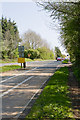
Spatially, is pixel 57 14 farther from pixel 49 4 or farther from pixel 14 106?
pixel 14 106

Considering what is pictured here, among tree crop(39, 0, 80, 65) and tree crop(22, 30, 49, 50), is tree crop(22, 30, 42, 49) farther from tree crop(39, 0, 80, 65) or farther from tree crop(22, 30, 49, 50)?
tree crop(39, 0, 80, 65)

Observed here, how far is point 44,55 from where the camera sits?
85.3 metres

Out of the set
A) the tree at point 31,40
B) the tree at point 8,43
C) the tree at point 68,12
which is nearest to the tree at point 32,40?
the tree at point 31,40

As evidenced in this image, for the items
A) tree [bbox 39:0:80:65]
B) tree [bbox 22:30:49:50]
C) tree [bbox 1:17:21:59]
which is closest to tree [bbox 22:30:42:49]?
tree [bbox 22:30:49:50]

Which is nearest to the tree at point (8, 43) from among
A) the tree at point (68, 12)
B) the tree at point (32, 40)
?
the tree at point (32, 40)

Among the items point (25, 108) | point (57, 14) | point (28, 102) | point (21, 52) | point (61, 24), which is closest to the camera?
point (25, 108)

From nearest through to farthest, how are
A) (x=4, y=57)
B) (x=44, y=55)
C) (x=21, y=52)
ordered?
(x=21, y=52) → (x=4, y=57) → (x=44, y=55)

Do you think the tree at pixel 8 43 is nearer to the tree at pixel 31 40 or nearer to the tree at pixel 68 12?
the tree at pixel 31 40

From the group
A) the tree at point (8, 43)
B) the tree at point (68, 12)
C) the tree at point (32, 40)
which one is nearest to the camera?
the tree at point (68, 12)

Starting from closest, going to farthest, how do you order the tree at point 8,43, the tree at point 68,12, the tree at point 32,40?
the tree at point 68,12 → the tree at point 8,43 → the tree at point 32,40

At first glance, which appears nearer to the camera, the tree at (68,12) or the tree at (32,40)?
the tree at (68,12)

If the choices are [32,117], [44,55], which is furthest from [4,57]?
[32,117]

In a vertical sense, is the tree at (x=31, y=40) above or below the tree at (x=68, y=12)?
above

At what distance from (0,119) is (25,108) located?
1.42m
